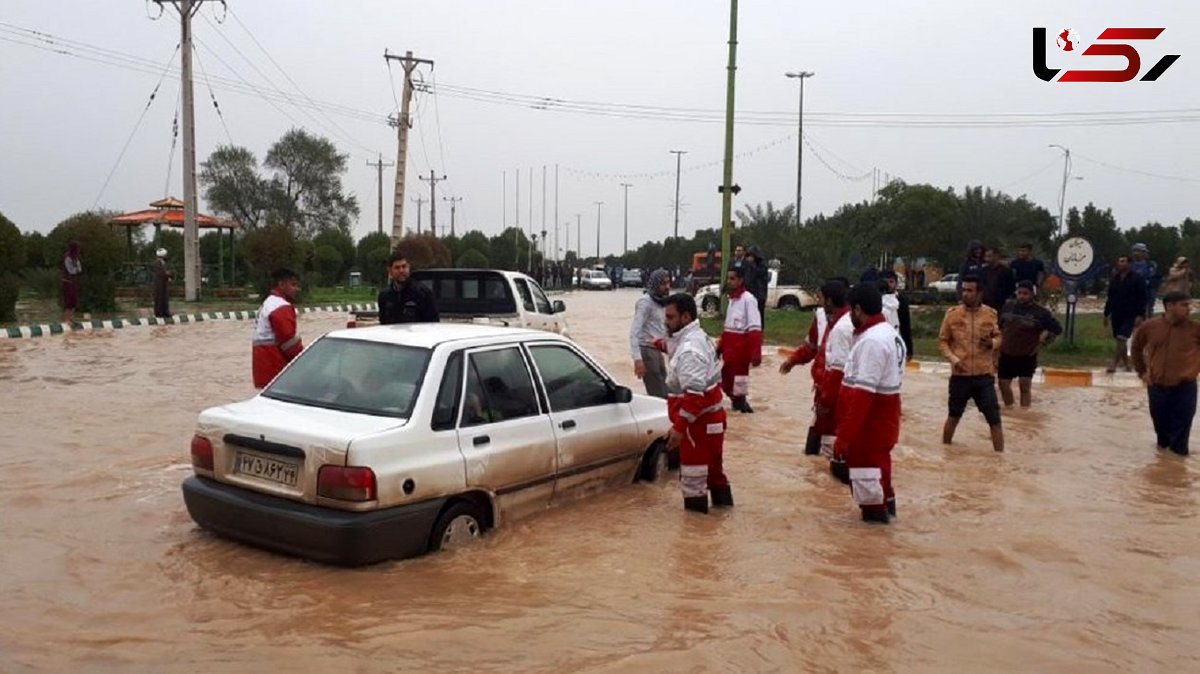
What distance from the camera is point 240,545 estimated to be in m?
5.92

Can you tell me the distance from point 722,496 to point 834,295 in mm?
2333

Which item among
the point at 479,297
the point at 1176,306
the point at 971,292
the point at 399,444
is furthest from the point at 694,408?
the point at 479,297

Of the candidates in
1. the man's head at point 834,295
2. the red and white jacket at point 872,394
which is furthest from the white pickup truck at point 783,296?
the red and white jacket at point 872,394

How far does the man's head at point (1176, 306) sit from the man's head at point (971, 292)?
174 centimetres

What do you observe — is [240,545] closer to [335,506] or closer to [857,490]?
[335,506]

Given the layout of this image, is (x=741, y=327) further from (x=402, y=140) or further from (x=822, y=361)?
(x=402, y=140)

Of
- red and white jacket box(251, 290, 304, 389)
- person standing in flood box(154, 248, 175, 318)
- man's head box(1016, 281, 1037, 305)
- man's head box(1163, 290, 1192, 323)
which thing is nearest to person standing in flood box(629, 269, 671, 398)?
red and white jacket box(251, 290, 304, 389)

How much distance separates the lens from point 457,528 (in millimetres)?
5715

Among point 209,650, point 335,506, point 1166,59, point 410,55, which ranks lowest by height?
point 209,650

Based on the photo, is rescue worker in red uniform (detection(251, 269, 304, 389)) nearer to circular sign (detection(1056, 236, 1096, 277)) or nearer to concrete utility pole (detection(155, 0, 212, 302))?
circular sign (detection(1056, 236, 1096, 277))

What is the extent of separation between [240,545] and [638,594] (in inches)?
93.2

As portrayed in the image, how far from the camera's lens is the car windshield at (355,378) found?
5727mm

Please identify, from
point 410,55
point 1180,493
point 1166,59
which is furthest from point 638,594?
point 410,55

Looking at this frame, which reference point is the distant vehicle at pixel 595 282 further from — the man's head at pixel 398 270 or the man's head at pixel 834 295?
the man's head at pixel 834 295
